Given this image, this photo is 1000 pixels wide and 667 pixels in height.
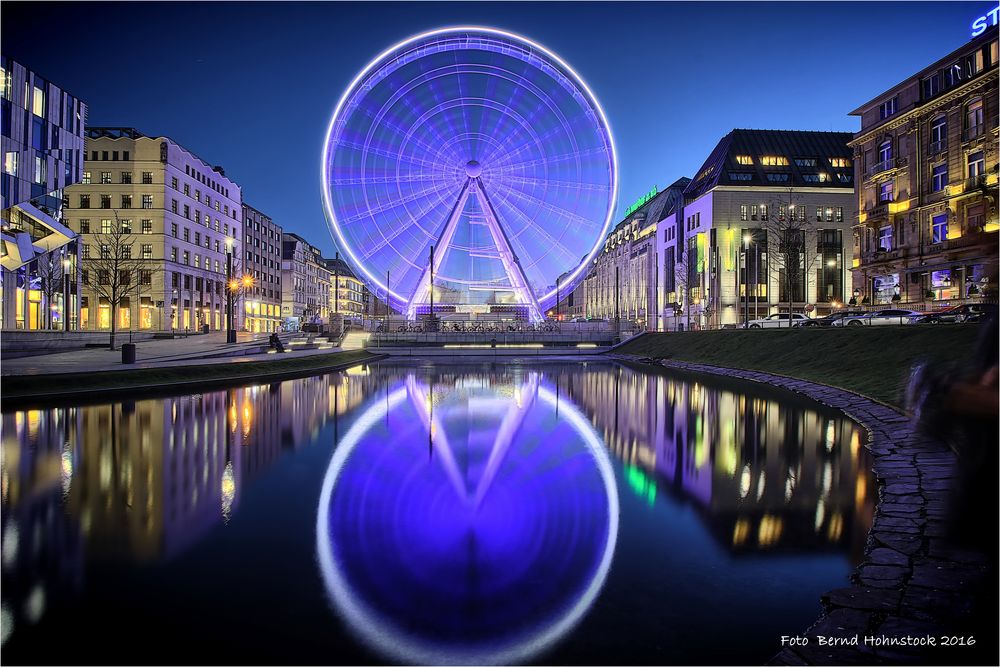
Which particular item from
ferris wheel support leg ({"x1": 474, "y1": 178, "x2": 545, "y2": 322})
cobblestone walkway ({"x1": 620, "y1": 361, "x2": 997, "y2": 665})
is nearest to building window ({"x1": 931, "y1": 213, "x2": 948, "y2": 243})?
ferris wheel support leg ({"x1": 474, "y1": 178, "x2": 545, "y2": 322})

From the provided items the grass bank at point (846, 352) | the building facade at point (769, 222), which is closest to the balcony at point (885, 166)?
the building facade at point (769, 222)

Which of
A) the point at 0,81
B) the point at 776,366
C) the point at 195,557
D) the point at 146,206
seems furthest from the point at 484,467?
the point at 146,206

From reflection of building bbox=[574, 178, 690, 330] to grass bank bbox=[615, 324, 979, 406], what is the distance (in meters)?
53.2

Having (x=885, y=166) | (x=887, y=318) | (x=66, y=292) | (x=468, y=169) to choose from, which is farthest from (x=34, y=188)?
(x=885, y=166)

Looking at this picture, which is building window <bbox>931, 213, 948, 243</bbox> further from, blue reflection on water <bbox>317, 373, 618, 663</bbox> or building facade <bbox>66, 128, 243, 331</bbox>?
building facade <bbox>66, 128, 243, 331</bbox>

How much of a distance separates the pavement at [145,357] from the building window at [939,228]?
154ft

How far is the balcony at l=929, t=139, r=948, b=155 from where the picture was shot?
4522cm

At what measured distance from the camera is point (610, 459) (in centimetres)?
1016

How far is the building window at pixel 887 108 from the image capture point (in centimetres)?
5169

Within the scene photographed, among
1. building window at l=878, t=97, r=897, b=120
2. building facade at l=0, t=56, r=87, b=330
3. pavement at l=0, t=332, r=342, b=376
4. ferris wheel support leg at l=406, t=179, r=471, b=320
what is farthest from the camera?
building window at l=878, t=97, r=897, b=120

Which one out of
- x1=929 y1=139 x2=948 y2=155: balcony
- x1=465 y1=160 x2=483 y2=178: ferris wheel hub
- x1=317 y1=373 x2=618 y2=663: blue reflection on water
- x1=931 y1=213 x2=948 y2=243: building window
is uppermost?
x1=929 y1=139 x2=948 y2=155: balcony

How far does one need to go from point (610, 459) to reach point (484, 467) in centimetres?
224

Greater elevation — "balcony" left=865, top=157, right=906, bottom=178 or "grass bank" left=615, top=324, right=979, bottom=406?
"balcony" left=865, top=157, right=906, bottom=178

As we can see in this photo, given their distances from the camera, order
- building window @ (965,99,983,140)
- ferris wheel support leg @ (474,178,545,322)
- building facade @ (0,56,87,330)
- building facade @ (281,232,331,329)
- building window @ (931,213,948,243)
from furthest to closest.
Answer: building facade @ (281,232,331,329) → ferris wheel support leg @ (474,178,545,322) → building window @ (931,213,948,243) → building window @ (965,99,983,140) → building facade @ (0,56,87,330)
